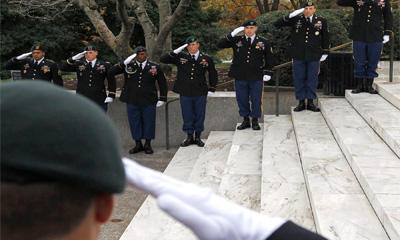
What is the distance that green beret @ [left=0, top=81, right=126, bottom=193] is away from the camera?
0.54 meters

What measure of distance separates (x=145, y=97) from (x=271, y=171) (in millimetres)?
3138

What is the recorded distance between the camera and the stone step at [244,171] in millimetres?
5453

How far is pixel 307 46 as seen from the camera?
25.6 ft

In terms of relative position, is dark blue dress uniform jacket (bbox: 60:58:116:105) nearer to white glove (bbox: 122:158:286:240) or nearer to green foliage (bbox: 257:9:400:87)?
green foliage (bbox: 257:9:400:87)

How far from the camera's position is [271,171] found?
5754 millimetres

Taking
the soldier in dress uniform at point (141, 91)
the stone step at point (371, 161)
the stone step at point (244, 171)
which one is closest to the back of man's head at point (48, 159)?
the stone step at point (371, 161)

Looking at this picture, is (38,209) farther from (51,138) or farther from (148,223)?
(148,223)

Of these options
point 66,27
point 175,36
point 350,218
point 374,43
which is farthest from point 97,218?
point 66,27

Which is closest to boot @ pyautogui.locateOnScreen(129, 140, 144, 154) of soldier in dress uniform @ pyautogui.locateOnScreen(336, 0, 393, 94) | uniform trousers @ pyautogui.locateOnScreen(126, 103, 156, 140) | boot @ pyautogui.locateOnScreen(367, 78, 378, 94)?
uniform trousers @ pyautogui.locateOnScreen(126, 103, 156, 140)

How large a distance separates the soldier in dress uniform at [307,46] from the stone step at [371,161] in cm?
58

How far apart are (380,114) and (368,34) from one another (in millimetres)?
1747

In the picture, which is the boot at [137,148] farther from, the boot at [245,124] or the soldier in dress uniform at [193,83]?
the boot at [245,124]

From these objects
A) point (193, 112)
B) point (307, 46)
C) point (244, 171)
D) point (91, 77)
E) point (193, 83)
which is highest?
point (307, 46)

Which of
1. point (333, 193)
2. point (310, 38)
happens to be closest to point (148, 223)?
point (333, 193)
